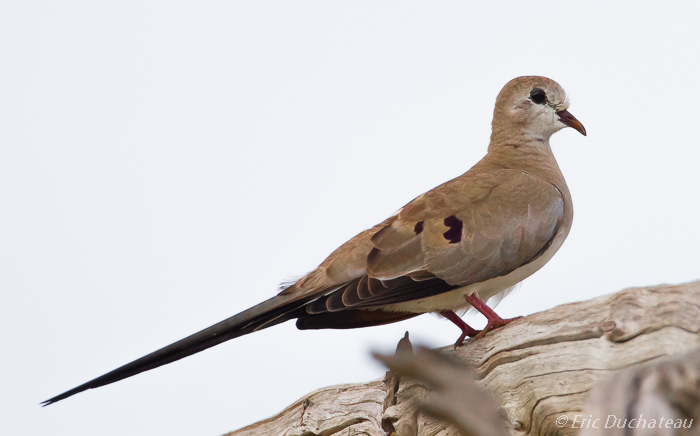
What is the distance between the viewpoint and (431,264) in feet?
14.3

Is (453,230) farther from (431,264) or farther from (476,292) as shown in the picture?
(476,292)

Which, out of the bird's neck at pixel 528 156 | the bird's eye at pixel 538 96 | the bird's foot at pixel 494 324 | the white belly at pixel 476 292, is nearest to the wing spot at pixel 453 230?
the white belly at pixel 476 292

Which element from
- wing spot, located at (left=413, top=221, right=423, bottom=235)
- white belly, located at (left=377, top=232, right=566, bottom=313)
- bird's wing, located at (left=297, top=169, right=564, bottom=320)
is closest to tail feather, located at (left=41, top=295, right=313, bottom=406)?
bird's wing, located at (left=297, top=169, right=564, bottom=320)

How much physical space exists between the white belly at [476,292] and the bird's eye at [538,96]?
3.90 feet

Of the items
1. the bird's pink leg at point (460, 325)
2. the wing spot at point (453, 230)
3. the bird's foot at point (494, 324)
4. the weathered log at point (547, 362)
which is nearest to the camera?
the weathered log at point (547, 362)

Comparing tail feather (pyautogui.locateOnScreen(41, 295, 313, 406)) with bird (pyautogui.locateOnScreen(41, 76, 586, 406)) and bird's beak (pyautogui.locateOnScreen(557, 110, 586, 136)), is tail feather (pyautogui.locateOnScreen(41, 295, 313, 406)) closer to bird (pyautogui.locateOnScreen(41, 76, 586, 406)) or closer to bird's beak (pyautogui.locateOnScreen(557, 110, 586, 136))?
bird (pyautogui.locateOnScreen(41, 76, 586, 406))

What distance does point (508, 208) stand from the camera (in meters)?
4.60

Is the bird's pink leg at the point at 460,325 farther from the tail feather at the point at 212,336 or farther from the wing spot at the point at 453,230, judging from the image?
the tail feather at the point at 212,336

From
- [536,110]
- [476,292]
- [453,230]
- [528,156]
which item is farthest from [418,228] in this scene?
[536,110]

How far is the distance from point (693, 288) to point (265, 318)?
2251 mm

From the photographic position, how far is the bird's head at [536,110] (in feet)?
18.0

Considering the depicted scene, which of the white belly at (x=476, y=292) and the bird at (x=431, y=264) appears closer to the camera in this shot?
the bird at (x=431, y=264)

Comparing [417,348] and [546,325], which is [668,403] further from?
[546,325]

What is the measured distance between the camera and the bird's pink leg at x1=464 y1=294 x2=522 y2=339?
426 cm
